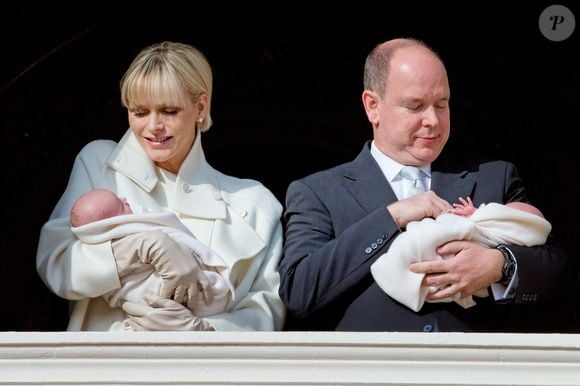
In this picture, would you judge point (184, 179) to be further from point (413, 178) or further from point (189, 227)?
point (413, 178)

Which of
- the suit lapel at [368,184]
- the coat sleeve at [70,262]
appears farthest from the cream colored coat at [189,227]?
the suit lapel at [368,184]

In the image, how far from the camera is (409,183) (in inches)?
178

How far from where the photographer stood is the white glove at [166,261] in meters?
4.30

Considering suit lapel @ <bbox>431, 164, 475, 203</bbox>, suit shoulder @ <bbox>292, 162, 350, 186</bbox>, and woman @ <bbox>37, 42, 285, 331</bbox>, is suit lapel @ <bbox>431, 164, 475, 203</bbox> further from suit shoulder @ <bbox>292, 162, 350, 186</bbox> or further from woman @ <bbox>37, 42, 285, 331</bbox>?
woman @ <bbox>37, 42, 285, 331</bbox>

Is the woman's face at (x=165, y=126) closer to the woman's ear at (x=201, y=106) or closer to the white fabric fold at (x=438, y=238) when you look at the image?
the woman's ear at (x=201, y=106)

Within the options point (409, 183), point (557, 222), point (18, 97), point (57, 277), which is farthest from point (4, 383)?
point (557, 222)

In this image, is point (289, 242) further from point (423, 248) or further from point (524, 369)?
point (524, 369)

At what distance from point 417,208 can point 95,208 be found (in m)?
0.78

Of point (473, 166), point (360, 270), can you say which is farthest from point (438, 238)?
point (473, 166)

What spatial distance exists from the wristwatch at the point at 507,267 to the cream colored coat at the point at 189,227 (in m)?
0.62

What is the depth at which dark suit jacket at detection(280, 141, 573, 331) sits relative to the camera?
4.25 metres

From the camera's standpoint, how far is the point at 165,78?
4578 mm

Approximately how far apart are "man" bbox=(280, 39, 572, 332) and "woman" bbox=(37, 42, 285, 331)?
0.17 meters

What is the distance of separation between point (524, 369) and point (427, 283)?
1.07 ft
